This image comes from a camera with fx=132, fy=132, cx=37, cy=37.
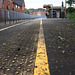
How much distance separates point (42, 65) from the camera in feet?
7.54

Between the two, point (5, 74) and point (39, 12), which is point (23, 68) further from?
point (39, 12)

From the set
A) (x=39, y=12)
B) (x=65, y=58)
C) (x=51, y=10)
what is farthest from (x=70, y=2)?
(x=39, y=12)

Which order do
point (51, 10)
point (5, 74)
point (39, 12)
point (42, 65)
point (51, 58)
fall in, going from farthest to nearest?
point (39, 12), point (51, 10), point (51, 58), point (42, 65), point (5, 74)

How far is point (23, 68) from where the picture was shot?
218 cm

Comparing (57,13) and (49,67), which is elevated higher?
(57,13)

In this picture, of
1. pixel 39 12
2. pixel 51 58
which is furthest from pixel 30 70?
pixel 39 12

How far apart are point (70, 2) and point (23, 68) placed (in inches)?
1606

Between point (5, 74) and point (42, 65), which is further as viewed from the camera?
point (42, 65)

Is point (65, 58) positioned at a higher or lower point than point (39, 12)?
lower

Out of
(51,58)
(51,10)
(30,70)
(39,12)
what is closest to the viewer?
(30,70)

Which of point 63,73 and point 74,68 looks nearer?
point 63,73

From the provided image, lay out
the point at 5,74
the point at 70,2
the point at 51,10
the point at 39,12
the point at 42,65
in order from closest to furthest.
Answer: the point at 5,74
the point at 42,65
the point at 70,2
the point at 51,10
the point at 39,12

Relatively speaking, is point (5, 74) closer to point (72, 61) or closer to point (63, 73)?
point (63, 73)

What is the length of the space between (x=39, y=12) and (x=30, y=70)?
121m
